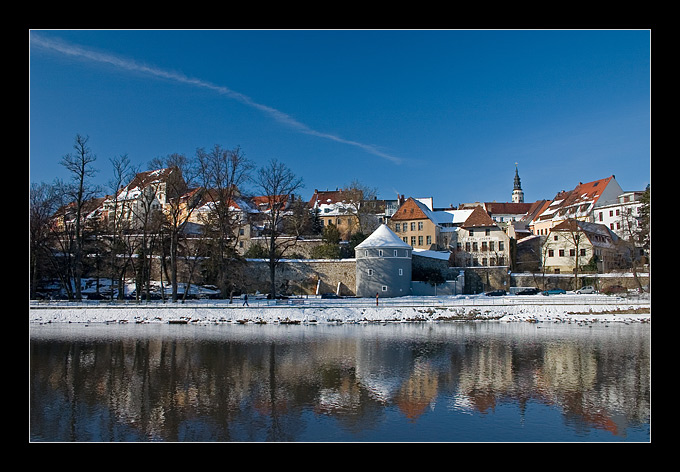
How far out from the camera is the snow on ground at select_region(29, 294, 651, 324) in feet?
98.0

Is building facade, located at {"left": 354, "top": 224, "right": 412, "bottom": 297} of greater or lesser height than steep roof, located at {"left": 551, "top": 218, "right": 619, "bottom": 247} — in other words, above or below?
below

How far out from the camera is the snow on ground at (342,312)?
1176 inches

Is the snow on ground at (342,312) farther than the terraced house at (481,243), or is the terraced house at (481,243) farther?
the terraced house at (481,243)

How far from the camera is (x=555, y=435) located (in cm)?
1002

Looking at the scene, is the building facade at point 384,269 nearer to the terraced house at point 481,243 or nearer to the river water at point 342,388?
the terraced house at point 481,243

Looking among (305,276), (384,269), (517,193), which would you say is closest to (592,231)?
(384,269)

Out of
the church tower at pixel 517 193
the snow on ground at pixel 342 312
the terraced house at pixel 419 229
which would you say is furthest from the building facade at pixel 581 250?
the church tower at pixel 517 193

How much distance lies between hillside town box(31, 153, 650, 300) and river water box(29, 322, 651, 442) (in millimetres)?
14810

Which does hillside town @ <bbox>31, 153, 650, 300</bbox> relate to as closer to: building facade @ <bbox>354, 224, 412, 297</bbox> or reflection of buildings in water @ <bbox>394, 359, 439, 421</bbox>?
building facade @ <bbox>354, 224, 412, 297</bbox>

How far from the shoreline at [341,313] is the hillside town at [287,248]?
3105mm

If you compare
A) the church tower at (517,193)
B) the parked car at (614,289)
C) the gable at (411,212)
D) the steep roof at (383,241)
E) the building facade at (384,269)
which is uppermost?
the church tower at (517,193)

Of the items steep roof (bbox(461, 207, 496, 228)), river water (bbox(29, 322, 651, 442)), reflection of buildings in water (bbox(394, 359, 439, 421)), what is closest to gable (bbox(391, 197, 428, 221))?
steep roof (bbox(461, 207, 496, 228))

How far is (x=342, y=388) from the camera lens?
1349 cm
